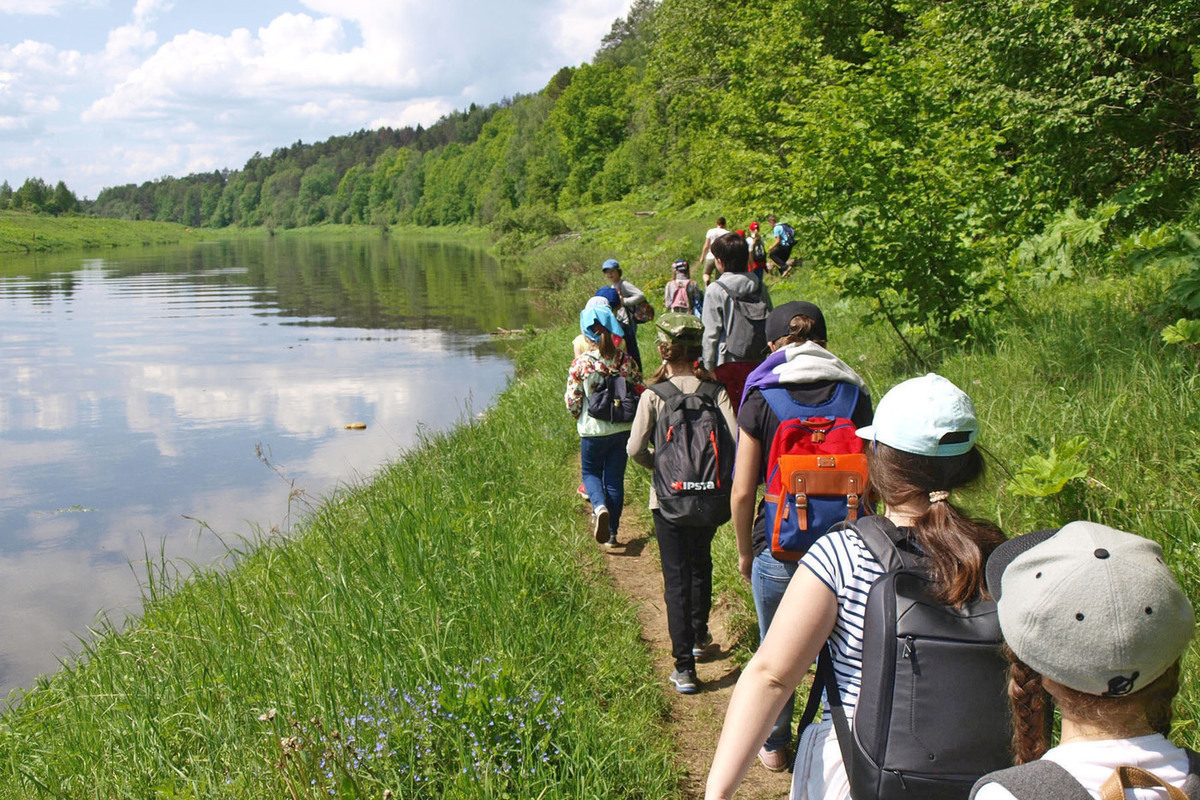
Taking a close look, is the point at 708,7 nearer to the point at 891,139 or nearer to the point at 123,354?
the point at 123,354

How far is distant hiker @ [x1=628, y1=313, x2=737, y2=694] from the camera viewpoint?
4.00 meters

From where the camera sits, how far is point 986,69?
1048cm

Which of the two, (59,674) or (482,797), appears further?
(59,674)

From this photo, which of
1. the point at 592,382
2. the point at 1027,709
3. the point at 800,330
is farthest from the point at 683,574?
the point at 1027,709

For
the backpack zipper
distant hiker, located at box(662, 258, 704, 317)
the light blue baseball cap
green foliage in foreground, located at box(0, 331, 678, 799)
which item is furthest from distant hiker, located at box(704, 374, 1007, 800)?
distant hiker, located at box(662, 258, 704, 317)

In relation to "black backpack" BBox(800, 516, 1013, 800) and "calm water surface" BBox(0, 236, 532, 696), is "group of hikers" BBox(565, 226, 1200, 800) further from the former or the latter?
"calm water surface" BBox(0, 236, 532, 696)

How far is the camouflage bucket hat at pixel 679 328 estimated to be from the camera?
4.19 meters

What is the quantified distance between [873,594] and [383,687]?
250 cm

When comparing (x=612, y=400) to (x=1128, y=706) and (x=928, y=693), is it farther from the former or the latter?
(x=1128, y=706)

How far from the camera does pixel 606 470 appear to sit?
6297mm

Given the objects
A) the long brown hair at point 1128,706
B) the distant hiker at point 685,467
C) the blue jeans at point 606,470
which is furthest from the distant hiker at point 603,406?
the long brown hair at point 1128,706

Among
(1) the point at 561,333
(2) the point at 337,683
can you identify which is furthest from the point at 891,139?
(1) the point at 561,333

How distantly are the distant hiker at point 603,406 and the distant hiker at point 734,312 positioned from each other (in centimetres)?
61

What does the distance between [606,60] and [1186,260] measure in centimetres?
9130
